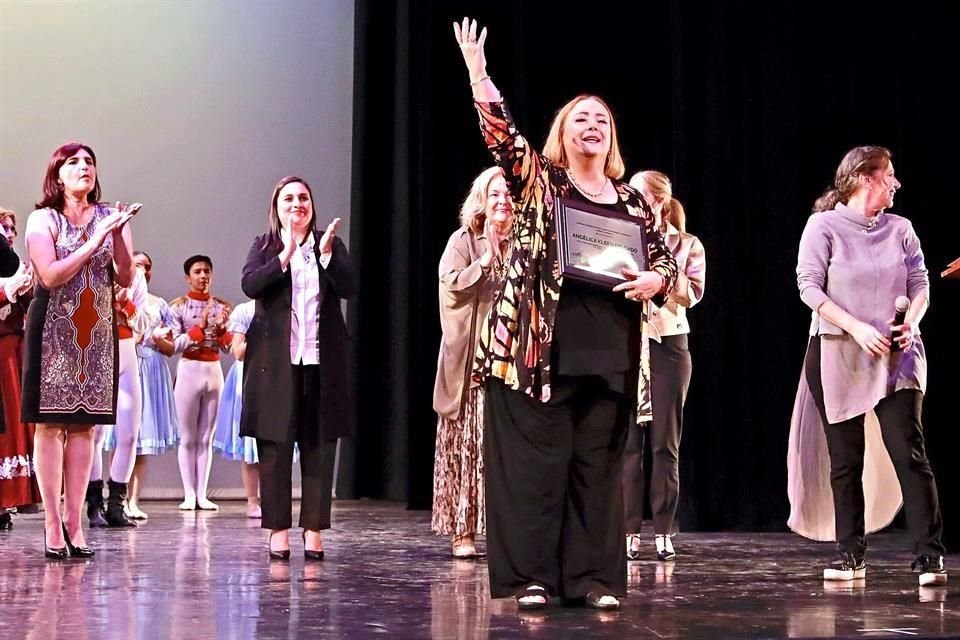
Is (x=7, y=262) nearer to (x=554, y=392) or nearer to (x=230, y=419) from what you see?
(x=554, y=392)

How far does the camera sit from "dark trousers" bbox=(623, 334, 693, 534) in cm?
545

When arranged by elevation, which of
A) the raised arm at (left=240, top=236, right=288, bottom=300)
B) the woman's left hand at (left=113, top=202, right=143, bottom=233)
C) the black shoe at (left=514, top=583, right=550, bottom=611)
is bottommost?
the black shoe at (left=514, top=583, right=550, bottom=611)

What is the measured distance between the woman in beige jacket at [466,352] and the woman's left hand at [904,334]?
1507mm

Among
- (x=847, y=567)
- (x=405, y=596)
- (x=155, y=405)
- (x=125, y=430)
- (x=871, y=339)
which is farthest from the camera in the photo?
(x=155, y=405)

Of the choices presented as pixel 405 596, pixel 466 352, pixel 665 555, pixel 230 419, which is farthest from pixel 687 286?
pixel 230 419

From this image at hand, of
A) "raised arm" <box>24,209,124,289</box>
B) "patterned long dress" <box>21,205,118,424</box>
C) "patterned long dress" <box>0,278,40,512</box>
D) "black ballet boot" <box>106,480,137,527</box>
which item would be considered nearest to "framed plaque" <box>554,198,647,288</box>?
"raised arm" <box>24,209,124,289</box>

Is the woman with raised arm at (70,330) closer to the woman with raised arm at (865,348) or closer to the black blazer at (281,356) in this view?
the black blazer at (281,356)

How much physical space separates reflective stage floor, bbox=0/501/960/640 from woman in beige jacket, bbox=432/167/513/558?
213 mm

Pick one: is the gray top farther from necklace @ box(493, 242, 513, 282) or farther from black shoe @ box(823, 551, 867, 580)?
necklace @ box(493, 242, 513, 282)

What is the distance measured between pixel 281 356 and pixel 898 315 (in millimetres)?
2220

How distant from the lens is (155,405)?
8.59 meters

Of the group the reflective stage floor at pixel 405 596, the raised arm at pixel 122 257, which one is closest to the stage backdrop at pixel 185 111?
the reflective stage floor at pixel 405 596

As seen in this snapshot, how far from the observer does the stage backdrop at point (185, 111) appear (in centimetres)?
957

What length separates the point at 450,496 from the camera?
5.32 metres
